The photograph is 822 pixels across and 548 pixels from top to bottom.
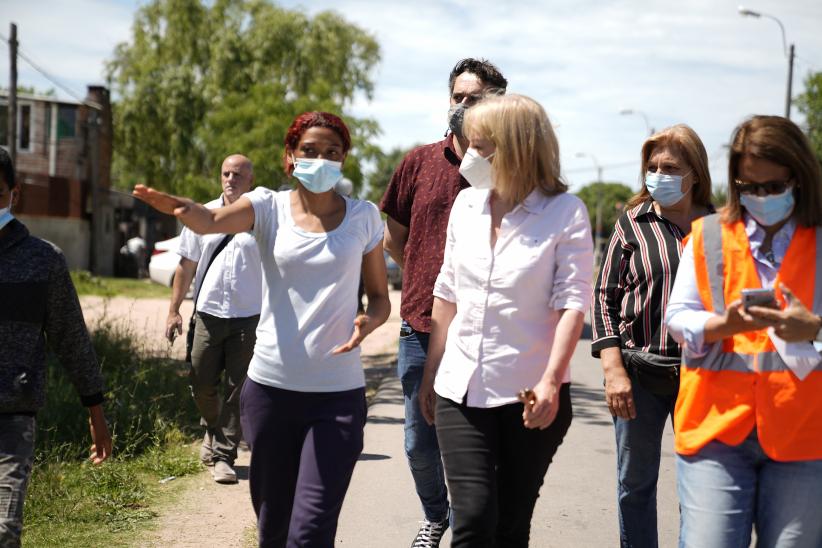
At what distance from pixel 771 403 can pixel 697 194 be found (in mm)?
1722

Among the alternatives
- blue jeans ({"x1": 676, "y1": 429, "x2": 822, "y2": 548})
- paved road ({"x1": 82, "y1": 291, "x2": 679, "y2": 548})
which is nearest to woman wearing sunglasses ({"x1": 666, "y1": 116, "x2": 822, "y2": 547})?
blue jeans ({"x1": 676, "y1": 429, "x2": 822, "y2": 548})

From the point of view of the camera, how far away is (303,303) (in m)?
3.78

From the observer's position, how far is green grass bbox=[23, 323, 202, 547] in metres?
5.66

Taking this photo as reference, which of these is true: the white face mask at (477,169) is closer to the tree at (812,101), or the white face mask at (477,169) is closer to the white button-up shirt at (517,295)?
the white button-up shirt at (517,295)

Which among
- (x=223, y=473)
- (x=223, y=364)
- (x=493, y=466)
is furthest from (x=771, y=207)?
(x=223, y=364)

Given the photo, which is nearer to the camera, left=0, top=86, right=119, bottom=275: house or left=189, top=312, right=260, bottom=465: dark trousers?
left=189, top=312, right=260, bottom=465: dark trousers

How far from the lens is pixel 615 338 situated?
4.27 metres

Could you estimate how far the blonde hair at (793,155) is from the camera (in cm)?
308

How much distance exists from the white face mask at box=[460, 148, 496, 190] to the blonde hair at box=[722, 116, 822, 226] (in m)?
0.87

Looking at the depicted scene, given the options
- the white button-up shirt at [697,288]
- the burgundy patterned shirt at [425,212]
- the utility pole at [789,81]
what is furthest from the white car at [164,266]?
the white button-up shirt at [697,288]

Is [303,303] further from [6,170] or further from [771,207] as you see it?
[771,207]

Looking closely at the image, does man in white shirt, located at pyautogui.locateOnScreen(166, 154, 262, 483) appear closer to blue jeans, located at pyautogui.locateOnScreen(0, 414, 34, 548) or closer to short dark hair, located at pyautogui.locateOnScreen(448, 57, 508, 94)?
short dark hair, located at pyautogui.locateOnScreen(448, 57, 508, 94)

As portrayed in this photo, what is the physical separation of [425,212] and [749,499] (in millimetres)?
2265

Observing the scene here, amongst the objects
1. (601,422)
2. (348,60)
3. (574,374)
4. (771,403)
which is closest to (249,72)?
(348,60)
